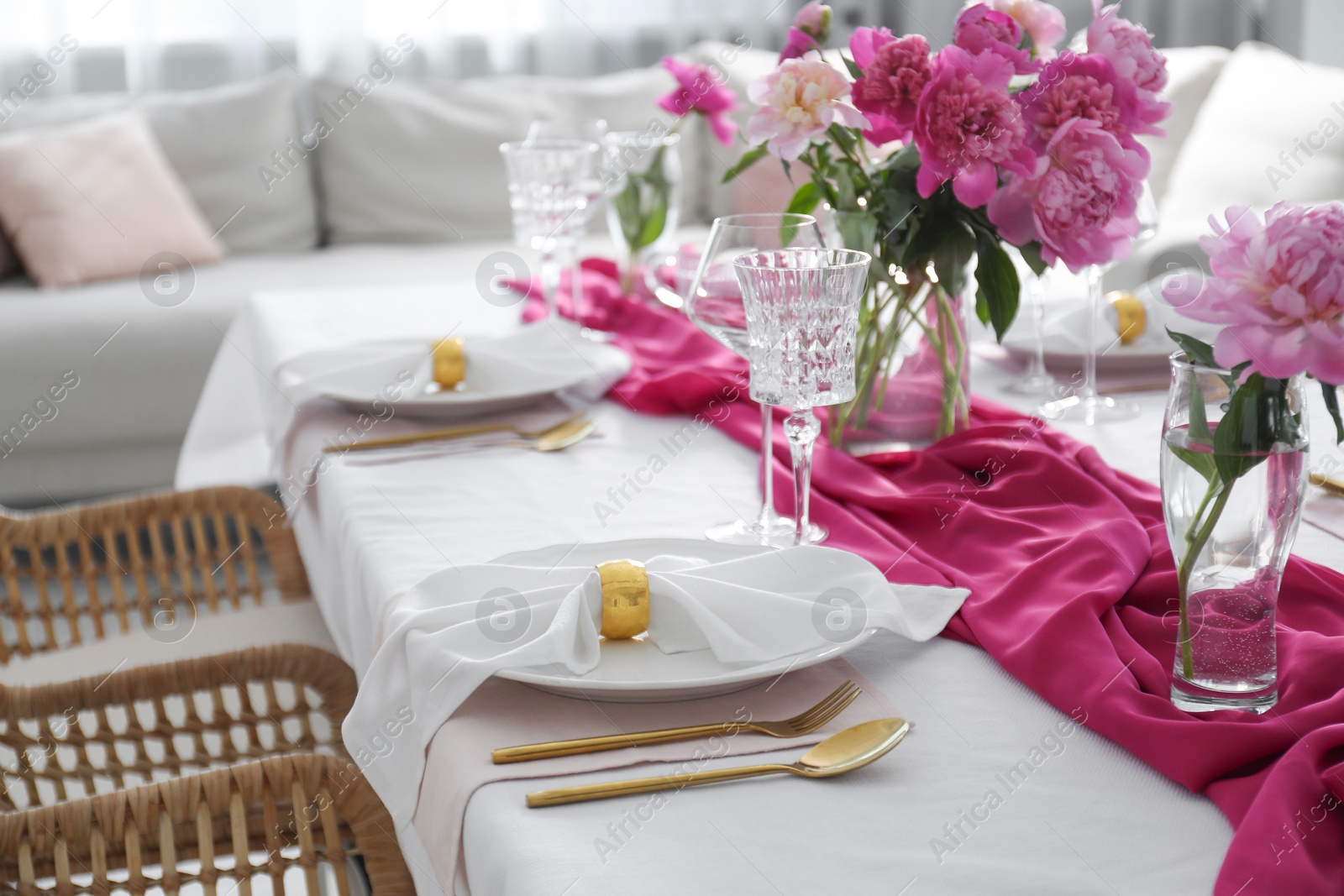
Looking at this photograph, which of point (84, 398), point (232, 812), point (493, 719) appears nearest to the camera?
point (493, 719)

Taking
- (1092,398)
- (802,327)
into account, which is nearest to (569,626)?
(802,327)

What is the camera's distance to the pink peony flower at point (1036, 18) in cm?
95

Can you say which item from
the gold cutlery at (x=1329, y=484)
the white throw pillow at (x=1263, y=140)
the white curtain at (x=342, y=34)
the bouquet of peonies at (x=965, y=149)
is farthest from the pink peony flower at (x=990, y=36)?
the white curtain at (x=342, y=34)

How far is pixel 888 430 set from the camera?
3.45 ft

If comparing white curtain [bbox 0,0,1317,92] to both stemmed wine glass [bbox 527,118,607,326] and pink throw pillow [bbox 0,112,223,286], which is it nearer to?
pink throw pillow [bbox 0,112,223,286]

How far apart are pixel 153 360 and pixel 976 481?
2.26 m

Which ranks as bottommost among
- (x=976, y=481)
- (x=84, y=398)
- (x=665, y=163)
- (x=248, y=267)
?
(x=84, y=398)

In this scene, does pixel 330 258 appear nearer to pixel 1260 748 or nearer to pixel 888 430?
pixel 888 430

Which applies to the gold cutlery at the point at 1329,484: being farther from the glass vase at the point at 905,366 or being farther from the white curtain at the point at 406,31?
the white curtain at the point at 406,31

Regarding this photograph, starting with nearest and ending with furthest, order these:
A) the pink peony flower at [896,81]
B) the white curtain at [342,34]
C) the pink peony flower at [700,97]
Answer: the pink peony flower at [896,81] → the pink peony flower at [700,97] → the white curtain at [342,34]

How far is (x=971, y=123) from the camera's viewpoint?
0.84 metres

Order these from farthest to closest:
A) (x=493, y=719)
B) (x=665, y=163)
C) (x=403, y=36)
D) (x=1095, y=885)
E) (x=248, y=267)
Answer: (x=403, y=36) → (x=248, y=267) → (x=665, y=163) → (x=493, y=719) → (x=1095, y=885)

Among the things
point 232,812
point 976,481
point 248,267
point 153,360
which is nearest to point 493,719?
point 232,812

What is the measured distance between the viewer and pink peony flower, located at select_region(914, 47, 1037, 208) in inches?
33.0
